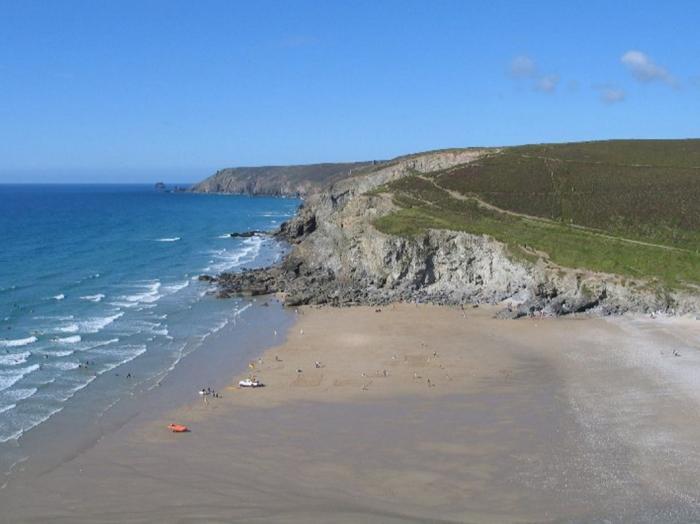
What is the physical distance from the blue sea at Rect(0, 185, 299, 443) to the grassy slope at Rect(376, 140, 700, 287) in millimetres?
23312

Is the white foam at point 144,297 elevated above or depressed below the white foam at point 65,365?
above

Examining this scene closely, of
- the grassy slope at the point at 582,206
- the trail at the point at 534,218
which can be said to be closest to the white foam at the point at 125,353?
the grassy slope at the point at 582,206

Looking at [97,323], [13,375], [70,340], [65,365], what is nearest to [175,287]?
[97,323]

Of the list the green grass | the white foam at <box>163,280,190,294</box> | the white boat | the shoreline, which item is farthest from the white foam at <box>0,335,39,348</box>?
the green grass

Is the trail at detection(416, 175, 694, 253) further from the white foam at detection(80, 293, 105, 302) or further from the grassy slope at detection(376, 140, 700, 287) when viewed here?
the white foam at detection(80, 293, 105, 302)

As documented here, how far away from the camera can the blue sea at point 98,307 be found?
4053cm

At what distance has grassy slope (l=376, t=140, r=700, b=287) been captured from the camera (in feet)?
200

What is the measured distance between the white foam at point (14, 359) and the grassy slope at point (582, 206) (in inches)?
1399

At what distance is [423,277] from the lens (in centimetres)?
6612

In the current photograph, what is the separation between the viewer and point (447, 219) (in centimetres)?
7275

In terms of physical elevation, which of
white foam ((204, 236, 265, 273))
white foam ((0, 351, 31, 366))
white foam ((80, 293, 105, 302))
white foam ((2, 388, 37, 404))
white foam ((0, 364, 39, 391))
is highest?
white foam ((204, 236, 265, 273))

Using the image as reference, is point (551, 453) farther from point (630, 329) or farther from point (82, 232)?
point (82, 232)

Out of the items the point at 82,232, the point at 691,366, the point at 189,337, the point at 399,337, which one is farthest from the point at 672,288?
the point at 82,232

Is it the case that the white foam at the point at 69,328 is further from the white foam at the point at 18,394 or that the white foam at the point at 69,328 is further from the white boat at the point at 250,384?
the white boat at the point at 250,384
